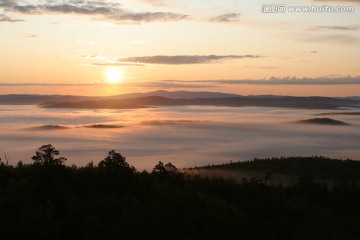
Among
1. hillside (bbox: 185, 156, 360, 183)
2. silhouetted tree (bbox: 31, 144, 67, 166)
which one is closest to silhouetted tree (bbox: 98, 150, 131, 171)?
silhouetted tree (bbox: 31, 144, 67, 166)

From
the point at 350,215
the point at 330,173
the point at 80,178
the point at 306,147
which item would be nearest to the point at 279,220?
the point at 350,215

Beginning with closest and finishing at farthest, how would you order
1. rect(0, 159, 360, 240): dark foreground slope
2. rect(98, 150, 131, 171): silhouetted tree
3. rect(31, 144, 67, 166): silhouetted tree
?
rect(0, 159, 360, 240): dark foreground slope, rect(31, 144, 67, 166): silhouetted tree, rect(98, 150, 131, 171): silhouetted tree

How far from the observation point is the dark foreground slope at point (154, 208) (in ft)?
72.0

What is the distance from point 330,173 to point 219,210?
29.2 metres

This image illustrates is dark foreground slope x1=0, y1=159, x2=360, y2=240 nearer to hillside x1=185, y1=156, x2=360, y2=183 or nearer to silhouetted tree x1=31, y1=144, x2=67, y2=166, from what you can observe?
silhouetted tree x1=31, y1=144, x2=67, y2=166

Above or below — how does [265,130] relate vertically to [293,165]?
above

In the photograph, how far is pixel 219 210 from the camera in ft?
78.5

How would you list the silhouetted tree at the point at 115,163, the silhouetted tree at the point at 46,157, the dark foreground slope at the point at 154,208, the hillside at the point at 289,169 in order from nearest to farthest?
the dark foreground slope at the point at 154,208, the silhouetted tree at the point at 46,157, the silhouetted tree at the point at 115,163, the hillside at the point at 289,169

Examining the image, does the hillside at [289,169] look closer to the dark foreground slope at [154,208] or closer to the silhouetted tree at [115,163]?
the dark foreground slope at [154,208]

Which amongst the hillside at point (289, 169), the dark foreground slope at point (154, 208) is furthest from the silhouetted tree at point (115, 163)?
the hillside at point (289, 169)

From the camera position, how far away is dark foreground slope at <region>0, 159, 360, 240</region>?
22.0m

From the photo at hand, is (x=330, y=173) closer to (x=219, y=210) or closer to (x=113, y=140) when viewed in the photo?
(x=219, y=210)

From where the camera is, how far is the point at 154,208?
917 inches

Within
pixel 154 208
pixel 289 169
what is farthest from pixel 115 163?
pixel 289 169
